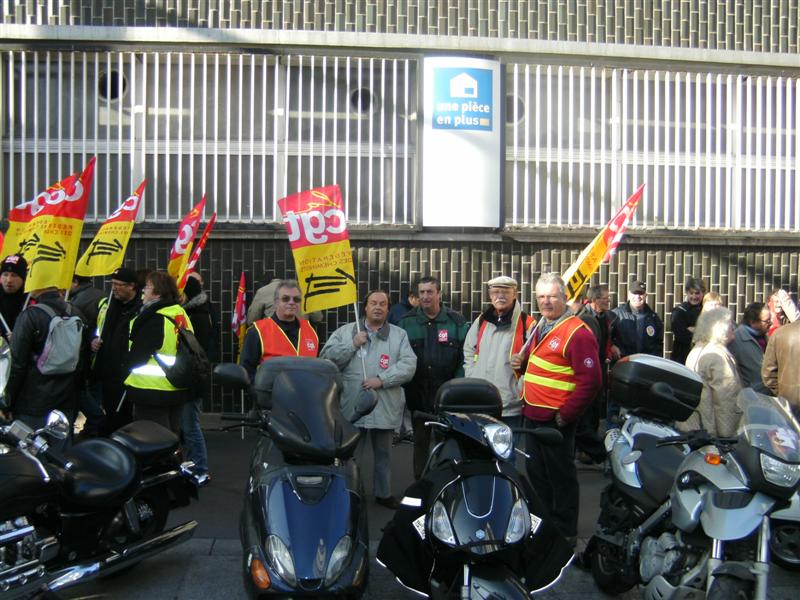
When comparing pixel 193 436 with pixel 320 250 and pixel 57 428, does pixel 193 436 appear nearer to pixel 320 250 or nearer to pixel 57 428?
pixel 320 250

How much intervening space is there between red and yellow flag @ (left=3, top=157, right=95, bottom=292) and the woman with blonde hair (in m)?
5.01

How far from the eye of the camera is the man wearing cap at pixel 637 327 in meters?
10.0

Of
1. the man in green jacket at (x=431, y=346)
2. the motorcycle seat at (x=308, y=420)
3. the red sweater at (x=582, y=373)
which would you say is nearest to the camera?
the motorcycle seat at (x=308, y=420)

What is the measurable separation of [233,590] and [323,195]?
327 cm

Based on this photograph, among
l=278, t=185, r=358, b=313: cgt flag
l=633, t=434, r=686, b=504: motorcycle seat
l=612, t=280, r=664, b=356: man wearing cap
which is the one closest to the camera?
l=633, t=434, r=686, b=504: motorcycle seat

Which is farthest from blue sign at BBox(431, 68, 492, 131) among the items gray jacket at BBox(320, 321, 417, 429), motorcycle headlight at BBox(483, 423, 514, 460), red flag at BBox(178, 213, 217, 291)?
motorcycle headlight at BBox(483, 423, 514, 460)

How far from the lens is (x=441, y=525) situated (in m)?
4.34

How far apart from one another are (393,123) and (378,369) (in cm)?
428

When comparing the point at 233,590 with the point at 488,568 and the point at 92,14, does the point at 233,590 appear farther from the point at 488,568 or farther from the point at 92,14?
the point at 92,14

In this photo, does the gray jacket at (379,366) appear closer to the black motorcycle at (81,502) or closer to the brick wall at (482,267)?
the black motorcycle at (81,502)

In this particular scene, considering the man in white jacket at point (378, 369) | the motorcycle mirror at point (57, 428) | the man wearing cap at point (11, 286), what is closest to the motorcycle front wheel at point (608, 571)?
the man in white jacket at point (378, 369)

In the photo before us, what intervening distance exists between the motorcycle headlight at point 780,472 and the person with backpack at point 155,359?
438 centimetres

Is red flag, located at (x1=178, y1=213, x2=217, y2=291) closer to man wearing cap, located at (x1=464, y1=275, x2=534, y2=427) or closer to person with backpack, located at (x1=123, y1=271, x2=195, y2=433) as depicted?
person with backpack, located at (x1=123, y1=271, x2=195, y2=433)

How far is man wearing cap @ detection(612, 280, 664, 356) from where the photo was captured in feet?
33.0
